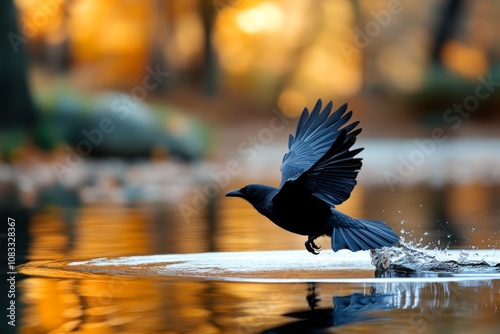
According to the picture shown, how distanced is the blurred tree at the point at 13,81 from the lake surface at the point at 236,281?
1047 cm

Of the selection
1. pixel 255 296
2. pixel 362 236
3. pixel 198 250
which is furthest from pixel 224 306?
pixel 198 250

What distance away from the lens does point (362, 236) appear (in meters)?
7.35

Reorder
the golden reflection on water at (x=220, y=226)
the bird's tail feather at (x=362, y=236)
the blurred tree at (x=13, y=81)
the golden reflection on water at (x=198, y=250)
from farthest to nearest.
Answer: the blurred tree at (x=13, y=81) < the golden reflection on water at (x=220, y=226) < the bird's tail feather at (x=362, y=236) < the golden reflection on water at (x=198, y=250)

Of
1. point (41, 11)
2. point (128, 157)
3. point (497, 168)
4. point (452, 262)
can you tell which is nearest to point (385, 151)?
point (497, 168)

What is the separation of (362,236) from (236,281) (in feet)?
3.16

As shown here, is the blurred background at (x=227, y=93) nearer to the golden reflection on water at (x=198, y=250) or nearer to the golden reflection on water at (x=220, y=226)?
the golden reflection on water at (x=220, y=226)

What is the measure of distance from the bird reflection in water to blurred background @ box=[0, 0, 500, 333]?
2825mm

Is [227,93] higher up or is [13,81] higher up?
[227,93]

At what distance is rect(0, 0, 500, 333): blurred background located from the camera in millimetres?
11594

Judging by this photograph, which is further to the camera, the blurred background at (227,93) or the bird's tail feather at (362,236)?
the blurred background at (227,93)

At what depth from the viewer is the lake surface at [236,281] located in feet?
17.7

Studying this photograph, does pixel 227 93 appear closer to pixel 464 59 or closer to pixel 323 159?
pixel 464 59

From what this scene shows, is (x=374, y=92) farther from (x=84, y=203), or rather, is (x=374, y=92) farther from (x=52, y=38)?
(x=84, y=203)

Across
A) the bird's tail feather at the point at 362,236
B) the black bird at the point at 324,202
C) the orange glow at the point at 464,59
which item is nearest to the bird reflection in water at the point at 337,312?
the bird's tail feather at the point at 362,236
